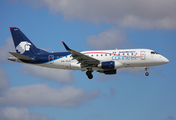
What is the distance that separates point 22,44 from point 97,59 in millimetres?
16356

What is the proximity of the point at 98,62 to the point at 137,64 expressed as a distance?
23.9 feet

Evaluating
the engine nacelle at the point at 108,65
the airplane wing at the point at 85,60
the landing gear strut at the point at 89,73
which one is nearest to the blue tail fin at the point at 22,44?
the airplane wing at the point at 85,60

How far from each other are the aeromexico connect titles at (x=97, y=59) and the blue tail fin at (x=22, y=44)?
0.81 m

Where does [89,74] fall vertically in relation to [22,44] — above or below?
below

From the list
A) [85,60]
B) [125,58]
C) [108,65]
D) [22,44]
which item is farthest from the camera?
[22,44]

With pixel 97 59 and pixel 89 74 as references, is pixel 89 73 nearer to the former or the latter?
pixel 89 74

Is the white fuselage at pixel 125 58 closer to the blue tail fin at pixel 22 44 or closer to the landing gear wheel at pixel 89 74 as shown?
the landing gear wheel at pixel 89 74

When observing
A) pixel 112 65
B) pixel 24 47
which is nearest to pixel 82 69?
pixel 112 65

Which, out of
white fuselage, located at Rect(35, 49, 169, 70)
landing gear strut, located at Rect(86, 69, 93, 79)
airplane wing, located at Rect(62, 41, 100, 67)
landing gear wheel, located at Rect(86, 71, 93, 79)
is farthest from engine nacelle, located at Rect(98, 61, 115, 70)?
landing gear wheel, located at Rect(86, 71, 93, 79)

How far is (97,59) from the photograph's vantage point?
5344 cm

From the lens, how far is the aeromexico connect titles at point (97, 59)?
52.2m

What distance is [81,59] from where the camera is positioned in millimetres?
52062

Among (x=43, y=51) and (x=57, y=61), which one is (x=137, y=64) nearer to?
(x=57, y=61)

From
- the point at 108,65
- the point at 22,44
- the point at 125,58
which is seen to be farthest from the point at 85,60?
the point at 22,44
